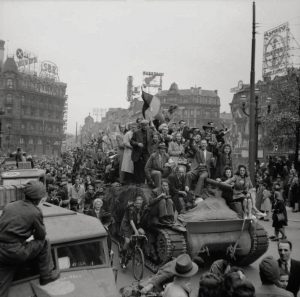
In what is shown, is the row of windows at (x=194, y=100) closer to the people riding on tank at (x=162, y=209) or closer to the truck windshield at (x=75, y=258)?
the people riding on tank at (x=162, y=209)

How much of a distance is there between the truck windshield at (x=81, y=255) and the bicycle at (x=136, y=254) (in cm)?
354

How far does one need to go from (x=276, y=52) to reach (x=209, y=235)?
3626 centimetres

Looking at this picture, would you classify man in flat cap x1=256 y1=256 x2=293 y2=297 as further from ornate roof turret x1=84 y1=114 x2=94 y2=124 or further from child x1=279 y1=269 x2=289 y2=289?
ornate roof turret x1=84 y1=114 x2=94 y2=124

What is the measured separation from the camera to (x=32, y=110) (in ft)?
304

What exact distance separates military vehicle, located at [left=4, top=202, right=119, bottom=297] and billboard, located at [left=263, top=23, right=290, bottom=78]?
37.4 meters

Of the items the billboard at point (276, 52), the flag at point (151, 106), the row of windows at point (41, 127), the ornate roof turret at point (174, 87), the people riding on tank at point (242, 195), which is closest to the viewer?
the people riding on tank at point (242, 195)

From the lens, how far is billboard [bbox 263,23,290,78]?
40844 mm

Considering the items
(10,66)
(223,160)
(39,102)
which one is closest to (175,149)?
(223,160)

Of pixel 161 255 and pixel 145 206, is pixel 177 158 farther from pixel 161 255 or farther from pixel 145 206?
pixel 161 255

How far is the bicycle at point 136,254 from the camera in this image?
30.3ft

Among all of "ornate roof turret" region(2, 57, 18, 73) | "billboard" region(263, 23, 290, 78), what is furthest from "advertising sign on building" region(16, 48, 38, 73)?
"billboard" region(263, 23, 290, 78)

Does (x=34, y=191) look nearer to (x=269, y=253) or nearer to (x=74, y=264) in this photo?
(x=74, y=264)

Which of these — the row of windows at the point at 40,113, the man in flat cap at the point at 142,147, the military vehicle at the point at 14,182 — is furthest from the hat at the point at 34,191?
the row of windows at the point at 40,113

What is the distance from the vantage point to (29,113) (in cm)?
9119
